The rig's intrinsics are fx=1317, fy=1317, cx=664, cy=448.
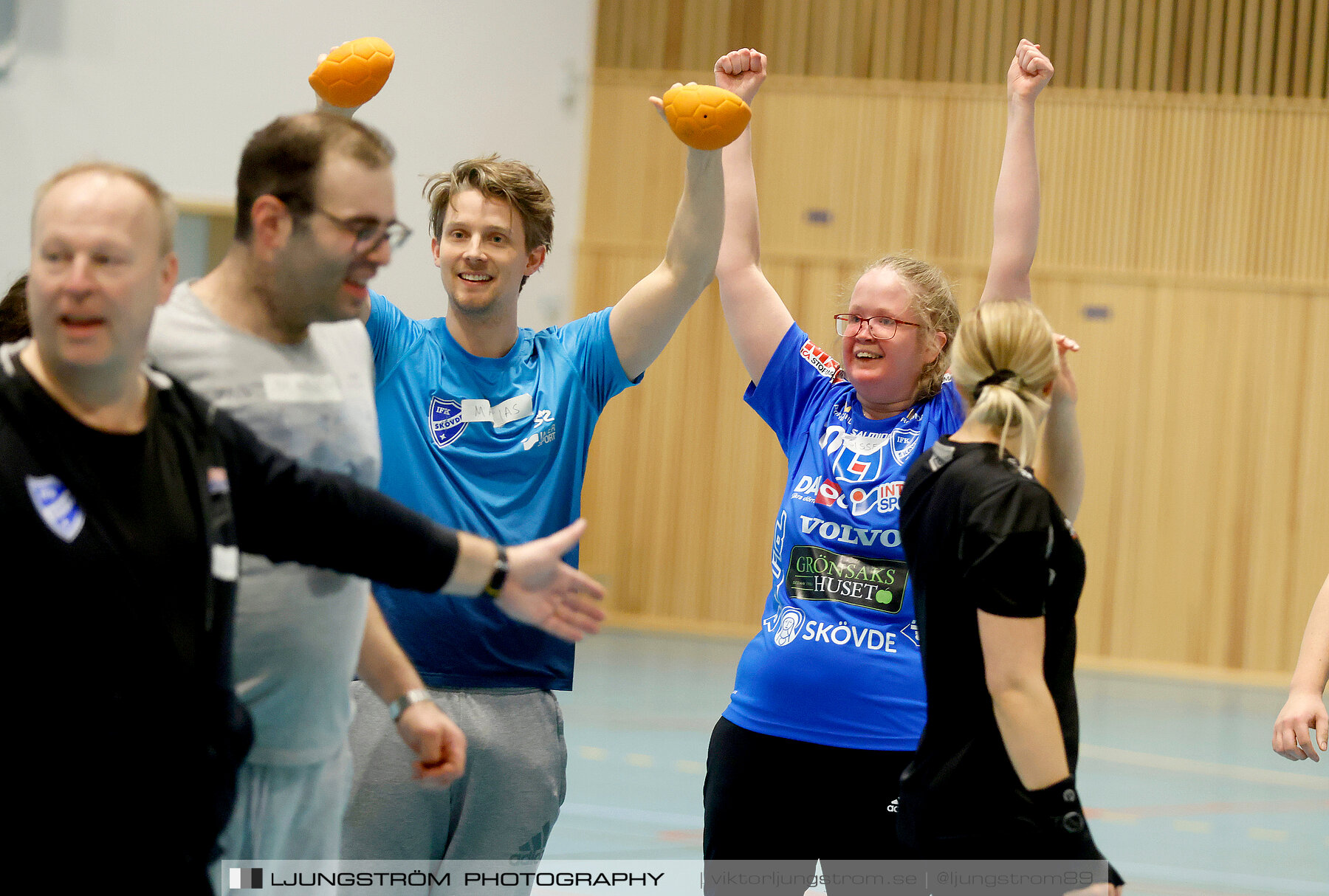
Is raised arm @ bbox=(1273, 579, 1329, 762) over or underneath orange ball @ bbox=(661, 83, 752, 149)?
underneath

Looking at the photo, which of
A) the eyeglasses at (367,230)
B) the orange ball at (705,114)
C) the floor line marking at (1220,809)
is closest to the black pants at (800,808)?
the orange ball at (705,114)

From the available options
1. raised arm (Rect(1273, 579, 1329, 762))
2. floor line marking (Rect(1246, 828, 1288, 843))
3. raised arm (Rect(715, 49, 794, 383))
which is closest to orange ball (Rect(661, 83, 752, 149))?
raised arm (Rect(715, 49, 794, 383))

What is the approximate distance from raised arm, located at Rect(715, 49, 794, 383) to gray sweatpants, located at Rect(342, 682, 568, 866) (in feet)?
3.37

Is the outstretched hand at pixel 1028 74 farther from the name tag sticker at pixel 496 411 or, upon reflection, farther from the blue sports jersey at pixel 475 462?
the name tag sticker at pixel 496 411

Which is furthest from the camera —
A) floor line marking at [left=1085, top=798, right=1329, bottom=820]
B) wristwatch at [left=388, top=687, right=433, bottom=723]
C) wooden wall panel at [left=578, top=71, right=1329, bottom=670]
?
wooden wall panel at [left=578, top=71, right=1329, bottom=670]

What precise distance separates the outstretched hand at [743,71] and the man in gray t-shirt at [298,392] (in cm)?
140

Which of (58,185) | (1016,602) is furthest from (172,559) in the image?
(1016,602)

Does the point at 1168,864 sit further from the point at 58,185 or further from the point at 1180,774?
the point at 58,185

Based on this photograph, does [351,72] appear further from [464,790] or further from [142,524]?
[464,790]

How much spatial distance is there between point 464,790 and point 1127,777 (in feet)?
16.5

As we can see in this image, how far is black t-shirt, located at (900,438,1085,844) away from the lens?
2.07 metres

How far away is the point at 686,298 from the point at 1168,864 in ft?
11.7

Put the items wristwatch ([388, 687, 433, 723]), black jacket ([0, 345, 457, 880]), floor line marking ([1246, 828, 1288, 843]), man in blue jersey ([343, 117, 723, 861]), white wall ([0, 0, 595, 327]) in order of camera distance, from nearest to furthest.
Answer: black jacket ([0, 345, 457, 880]) < wristwatch ([388, 687, 433, 723]) < man in blue jersey ([343, 117, 723, 861]) < floor line marking ([1246, 828, 1288, 843]) < white wall ([0, 0, 595, 327])

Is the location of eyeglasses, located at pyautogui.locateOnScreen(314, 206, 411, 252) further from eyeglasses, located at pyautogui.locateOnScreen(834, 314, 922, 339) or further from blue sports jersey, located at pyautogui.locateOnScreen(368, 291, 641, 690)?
eyeglasses, located at pyautogui.locateOnScreen(834, 314, 922, 339)
